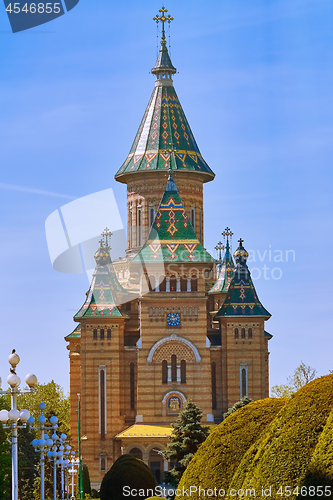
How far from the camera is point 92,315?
5656 centimetres

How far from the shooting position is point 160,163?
63281 mm

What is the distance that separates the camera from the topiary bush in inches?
1455

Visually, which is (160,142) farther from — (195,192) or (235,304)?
(235,304)

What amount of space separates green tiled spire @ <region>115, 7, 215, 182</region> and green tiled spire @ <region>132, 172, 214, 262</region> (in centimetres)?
540

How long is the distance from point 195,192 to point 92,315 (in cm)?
1176

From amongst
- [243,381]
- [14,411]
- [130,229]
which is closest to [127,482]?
[14,411]

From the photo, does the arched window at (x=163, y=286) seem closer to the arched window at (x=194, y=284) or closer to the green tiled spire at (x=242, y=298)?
the arched window at (x=194, y=284)

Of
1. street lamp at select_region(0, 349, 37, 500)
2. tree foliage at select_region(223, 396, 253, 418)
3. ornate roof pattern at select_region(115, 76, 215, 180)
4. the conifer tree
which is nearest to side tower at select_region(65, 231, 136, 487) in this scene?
tree foliage at select_region(223, 396, 253, 418)

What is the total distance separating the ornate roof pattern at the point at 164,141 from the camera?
63.4 metres

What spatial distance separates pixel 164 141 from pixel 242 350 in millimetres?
13943

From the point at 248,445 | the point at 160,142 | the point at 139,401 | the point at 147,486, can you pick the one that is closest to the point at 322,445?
the point at 248,445

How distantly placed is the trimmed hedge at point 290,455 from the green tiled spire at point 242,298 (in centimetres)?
3315

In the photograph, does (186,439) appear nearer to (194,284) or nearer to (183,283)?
(183,283)

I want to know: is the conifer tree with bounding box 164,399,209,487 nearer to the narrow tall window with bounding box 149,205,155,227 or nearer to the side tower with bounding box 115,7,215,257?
the side tower with bounding box 115,7,215,257
